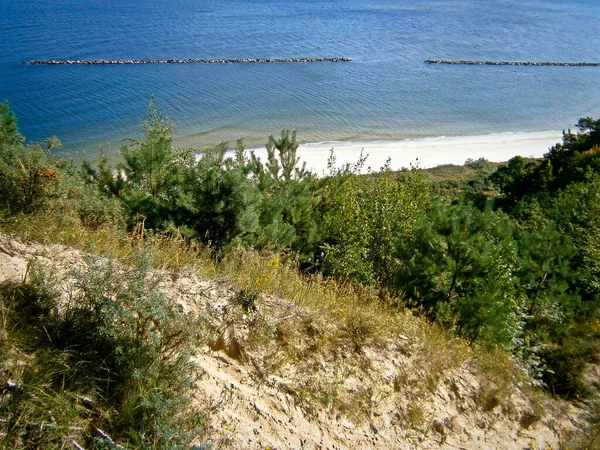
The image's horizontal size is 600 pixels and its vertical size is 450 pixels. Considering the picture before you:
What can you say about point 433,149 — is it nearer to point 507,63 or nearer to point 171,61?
point 171,61

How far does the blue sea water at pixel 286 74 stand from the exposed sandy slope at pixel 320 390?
2268cm

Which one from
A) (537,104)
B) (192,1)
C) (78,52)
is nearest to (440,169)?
(537,104)

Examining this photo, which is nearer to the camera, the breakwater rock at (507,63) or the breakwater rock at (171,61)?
the breakwater rock at (171,61)

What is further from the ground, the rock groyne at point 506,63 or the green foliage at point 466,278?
the rock groyne at point 506,63

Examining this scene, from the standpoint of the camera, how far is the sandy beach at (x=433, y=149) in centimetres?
3412

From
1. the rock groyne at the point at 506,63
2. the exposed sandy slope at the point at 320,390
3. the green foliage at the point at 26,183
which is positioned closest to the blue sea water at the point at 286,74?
the rock groyne at the point at 506,63

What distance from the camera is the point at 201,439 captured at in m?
3.90

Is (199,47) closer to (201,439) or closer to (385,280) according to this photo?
(385,280)

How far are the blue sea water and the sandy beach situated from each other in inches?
66.5

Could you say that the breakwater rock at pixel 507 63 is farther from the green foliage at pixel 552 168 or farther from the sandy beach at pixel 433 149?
the green foliage at pixel 552 168

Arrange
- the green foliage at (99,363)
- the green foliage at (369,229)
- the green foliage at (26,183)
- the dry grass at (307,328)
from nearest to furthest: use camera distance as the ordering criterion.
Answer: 1. the green foliage at (99,363)
2. the dry grass at (307,328)
3. the green foliage at (26,183)
4. the green foliage at (369,229)

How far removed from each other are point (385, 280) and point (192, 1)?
98189 millimetres

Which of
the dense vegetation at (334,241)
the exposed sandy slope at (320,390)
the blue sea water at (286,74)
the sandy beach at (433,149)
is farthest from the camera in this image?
the blue sea water at (286,74)

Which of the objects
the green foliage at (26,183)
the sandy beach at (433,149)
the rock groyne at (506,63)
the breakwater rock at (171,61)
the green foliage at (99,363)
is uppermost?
the rock groyne at (506,63)
